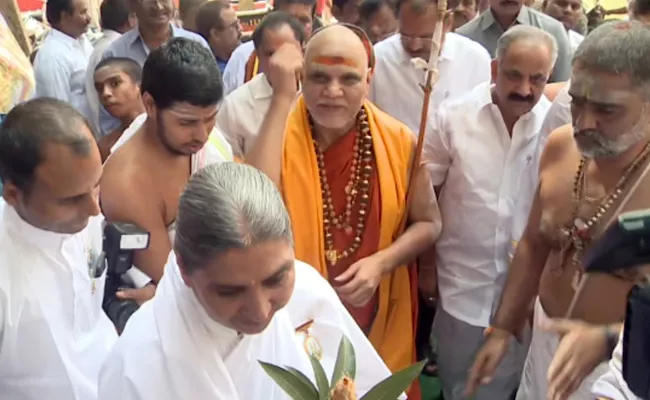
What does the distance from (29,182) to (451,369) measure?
1.70 metres

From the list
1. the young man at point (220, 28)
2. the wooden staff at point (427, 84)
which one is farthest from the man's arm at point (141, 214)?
the young man at point (220, 28)

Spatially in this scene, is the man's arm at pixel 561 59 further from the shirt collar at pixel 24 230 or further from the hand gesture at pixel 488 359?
the shirt collar at pixel 24 230

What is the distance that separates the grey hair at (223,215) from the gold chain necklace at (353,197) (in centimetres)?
90

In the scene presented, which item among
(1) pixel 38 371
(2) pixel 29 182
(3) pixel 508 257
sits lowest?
(3) pixel 508 257

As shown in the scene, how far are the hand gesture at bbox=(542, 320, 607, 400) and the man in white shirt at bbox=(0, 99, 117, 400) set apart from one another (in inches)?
40.3

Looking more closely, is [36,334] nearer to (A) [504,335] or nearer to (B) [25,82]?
(B) [25,82]

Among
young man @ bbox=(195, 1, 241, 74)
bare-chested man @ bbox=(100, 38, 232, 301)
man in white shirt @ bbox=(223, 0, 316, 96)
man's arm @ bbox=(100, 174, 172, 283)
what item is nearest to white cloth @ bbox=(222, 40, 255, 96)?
man in white shirt @ bbox=(223, 0, 316, 96)

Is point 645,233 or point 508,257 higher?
point 645,233

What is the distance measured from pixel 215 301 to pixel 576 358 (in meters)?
0.77

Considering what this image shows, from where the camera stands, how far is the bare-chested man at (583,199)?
1604mm

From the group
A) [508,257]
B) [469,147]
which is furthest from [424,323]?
[469,147]

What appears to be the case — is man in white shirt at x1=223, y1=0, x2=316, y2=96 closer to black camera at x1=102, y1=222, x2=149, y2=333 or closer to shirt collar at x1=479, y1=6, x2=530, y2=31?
shirt collar at x1=479, y1=6, x2=530, y2=31

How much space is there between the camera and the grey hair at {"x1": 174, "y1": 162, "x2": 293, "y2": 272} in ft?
3.82

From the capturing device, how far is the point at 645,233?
100cm
